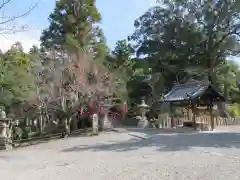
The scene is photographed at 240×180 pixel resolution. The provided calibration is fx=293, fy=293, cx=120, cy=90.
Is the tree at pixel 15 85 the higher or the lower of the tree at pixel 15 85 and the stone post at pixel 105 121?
the higher

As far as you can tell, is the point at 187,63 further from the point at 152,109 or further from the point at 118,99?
the point at 118,99

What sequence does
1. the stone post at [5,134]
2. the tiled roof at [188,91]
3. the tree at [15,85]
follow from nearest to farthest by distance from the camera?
the stone post at [5,134] → the tiled roof at [188,91] → the tree at [15,85]

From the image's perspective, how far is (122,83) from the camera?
23.8 meters

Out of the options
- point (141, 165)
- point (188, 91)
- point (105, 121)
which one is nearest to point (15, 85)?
point (105, 121)

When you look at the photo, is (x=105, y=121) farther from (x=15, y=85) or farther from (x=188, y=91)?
(x=15, y=85)

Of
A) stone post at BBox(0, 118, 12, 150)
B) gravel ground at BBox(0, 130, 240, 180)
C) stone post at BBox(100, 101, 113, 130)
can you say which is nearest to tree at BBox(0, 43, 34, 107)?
stone post at BBox(0, 118, 12, 150)

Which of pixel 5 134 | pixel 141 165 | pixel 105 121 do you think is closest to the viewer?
pixel 141 165

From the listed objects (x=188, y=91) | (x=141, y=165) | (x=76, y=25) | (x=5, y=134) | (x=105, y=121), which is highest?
(x=76, y=25)

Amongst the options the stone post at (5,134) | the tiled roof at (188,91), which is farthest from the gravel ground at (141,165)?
the tiled roof at (188,91)

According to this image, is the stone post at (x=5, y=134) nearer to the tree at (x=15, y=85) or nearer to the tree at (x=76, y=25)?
the tree at (x=15, y=85)

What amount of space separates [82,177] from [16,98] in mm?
15327

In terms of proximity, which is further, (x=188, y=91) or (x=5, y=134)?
(x=188, y=91)

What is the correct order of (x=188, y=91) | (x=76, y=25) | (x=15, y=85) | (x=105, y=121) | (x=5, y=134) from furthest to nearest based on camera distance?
(x=76, y=25), (x=105, y=121), (x=15, y=85), (x=188, y=91), (x=5, y=134)

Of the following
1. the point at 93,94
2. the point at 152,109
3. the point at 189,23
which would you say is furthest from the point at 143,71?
the point at 93,94
